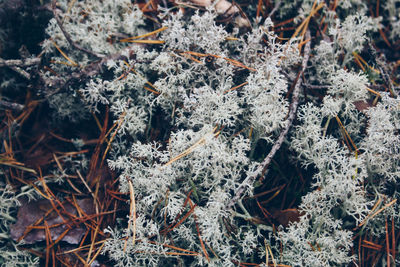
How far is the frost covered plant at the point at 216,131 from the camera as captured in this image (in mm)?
2145

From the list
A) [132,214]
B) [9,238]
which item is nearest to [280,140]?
[132,214]

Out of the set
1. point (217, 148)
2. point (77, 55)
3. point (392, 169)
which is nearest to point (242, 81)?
point (217, 148)

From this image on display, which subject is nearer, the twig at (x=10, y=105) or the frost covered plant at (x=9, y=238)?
the frost covered plant at (x=9, y=238)

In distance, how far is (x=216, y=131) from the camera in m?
2.32

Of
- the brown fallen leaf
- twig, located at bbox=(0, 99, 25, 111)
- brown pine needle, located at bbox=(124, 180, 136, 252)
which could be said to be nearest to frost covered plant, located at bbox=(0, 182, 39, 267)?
the brown fallen leaf

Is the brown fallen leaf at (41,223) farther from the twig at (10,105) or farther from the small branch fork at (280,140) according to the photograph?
the small branch fork at (280,140)

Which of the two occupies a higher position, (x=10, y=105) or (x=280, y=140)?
(x=280, y=140)

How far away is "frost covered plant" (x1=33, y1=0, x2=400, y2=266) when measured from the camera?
214 centimetres

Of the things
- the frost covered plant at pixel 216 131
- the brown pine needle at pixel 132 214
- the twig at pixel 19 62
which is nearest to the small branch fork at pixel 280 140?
the frost covered plant at pixel 216 131

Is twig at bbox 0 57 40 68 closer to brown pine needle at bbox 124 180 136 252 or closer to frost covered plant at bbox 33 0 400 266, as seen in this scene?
frost covered plant at bbox 33 0 400 266

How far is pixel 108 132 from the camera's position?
8.39 ft

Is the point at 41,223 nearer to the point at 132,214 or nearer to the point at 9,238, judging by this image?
the point at 9,238

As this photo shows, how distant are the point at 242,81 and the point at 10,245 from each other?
2.40 metres

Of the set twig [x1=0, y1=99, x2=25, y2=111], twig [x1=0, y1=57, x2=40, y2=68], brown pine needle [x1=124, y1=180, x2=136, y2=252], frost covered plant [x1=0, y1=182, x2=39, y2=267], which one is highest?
twig [x1=0, y1=57, x2=40, y2=68]
